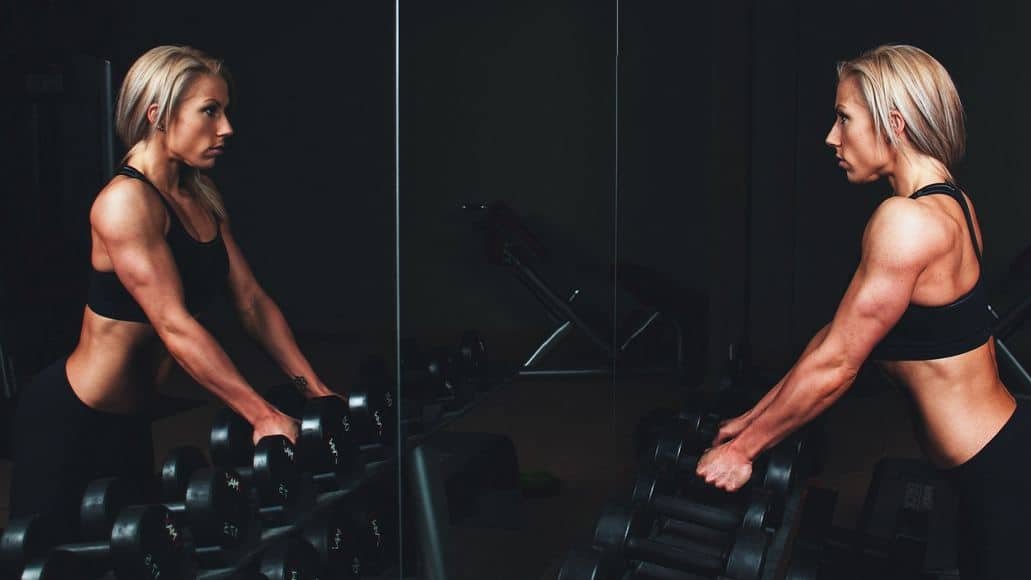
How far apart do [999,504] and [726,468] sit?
55 centimetres

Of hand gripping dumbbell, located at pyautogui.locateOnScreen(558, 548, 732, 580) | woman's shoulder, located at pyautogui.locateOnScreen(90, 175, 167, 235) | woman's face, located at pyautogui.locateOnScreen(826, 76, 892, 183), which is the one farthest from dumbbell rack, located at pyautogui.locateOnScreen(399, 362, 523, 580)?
woman's face, located at pyautogui.locateOnScreen(826, 76, 892, 183)

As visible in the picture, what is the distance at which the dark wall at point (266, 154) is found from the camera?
3.07ft

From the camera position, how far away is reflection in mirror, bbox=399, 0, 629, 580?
179 cm

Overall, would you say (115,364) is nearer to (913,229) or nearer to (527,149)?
(913,229)

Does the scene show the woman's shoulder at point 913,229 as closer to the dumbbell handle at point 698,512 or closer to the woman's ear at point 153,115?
the dumbbell handle at point 698,512

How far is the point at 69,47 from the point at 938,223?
136cm

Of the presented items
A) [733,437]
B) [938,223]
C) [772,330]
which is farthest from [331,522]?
[772,330]

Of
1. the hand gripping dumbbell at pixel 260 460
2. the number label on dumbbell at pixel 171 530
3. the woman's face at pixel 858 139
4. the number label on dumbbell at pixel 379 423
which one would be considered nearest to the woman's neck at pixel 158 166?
the hand gripping dumbbell at pixel 260 460

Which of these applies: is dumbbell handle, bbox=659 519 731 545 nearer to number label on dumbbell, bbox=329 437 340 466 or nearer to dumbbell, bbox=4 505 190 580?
number label on dumbbell, bbox=329 437 340 466

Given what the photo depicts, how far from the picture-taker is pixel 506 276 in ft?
7.29

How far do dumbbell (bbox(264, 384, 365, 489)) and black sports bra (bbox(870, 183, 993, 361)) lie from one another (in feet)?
3.27

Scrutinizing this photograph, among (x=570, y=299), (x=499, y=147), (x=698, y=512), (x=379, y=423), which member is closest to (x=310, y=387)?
(x=379, y=423)

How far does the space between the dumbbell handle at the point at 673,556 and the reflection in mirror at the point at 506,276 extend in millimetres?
392

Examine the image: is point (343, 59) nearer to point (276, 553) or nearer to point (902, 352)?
point (276, 553)
